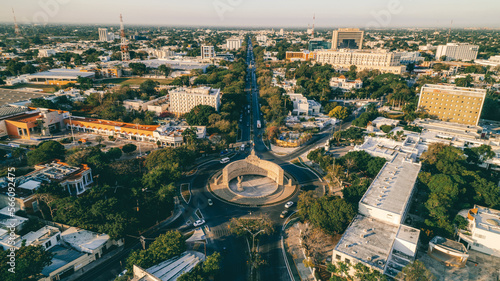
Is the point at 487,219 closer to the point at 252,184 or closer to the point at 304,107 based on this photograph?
the point at 252,184

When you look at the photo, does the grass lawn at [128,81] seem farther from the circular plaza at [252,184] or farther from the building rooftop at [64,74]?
the circular plaza at [252,184]

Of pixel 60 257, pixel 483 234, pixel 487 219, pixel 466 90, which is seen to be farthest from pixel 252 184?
pixel 466 90

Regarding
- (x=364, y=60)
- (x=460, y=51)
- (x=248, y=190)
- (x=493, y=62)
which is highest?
(x=460, y=51)

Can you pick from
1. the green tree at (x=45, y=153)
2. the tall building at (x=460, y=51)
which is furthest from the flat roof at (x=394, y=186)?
the tall building at (x=460, y=51)

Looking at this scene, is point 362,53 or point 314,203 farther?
point 362,53

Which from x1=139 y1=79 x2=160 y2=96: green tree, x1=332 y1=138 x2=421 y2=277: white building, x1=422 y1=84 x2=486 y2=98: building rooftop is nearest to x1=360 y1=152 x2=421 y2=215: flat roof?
x1=332 y1=138 x2=421 y2=277: white building

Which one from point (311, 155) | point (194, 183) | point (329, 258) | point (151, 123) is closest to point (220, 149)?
point (194, 183)

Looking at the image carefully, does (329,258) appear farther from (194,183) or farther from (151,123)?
(151,123)
